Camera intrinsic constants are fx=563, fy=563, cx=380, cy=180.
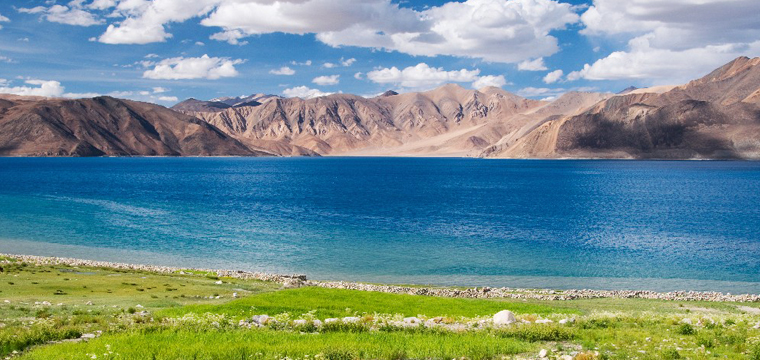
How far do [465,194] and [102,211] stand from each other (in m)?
77.3

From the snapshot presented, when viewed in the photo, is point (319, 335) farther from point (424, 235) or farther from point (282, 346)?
point (424, 235)

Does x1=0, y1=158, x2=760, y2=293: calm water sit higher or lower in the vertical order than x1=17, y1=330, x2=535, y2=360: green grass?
lower

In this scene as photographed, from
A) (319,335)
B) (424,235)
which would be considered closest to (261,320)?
(319,335)

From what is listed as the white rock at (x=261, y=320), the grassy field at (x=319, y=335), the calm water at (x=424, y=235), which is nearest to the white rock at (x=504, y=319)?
the grassy field at (x=319, y=335)

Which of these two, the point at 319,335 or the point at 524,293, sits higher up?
the point at 319,335

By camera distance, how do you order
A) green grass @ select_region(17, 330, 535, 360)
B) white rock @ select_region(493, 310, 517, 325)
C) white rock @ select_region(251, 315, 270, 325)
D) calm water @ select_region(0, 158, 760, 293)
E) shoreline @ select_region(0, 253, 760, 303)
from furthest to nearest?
1. calm water @ select_region(0, 158, 760, 293)
2. shoreline @ select_region(0, 253, 760, 303)
3. white rock @ select_region(493, 310, 517, 325)
4. white rock @ select_region(251, 315, 270, 325)
5. green grass @ select_region(17, 330, 535, 360)

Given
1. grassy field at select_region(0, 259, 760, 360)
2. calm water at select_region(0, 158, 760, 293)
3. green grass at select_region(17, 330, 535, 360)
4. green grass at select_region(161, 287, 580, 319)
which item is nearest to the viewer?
green grass at select_region(17, 330, 535, 360)

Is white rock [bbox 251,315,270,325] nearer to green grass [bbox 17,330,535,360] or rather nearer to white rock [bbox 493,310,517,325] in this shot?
green grass [bbox 17,330,535,360]

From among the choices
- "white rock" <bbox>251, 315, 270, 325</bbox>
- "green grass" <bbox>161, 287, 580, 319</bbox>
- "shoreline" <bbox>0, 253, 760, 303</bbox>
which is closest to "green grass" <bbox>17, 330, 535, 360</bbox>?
"white rock" <bbox>251, 315, 270, 325</bbox>

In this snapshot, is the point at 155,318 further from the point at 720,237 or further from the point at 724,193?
the point at 724,193

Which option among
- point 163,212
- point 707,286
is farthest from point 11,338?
point 163,212

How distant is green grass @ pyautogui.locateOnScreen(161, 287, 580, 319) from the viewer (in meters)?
26.7

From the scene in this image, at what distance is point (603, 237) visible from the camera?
235 feet

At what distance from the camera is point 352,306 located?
1208 inches
